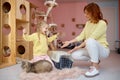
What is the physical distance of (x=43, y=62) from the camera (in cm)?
156

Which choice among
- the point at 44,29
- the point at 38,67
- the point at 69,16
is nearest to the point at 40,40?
the point at 44,29

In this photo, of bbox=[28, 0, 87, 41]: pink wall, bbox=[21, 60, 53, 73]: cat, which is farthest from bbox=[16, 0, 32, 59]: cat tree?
bbox=[28, 0, 87, 41]: pink wall

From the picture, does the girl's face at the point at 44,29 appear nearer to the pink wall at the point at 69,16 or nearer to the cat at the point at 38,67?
the cat at the point at 38,67

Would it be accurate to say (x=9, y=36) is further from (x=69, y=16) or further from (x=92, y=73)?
(x=69, y=16)

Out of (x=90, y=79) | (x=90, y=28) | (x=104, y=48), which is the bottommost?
(x=90, y=79)

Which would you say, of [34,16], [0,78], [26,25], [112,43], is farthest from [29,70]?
[112,43]

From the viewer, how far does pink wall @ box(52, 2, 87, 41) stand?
5.39 m

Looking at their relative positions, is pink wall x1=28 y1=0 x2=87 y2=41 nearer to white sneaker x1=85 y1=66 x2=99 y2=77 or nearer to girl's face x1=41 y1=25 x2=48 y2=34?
girl's face x1=41 y1=25 x2=48 y2=34

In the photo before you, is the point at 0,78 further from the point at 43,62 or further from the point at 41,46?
the point at 41,46

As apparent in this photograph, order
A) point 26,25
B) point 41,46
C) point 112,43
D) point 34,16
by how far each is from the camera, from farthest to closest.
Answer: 1. point 112,43
2. point 34,16
3. point 26,25
4. point 41,46

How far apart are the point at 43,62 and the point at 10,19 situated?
2.82 ft

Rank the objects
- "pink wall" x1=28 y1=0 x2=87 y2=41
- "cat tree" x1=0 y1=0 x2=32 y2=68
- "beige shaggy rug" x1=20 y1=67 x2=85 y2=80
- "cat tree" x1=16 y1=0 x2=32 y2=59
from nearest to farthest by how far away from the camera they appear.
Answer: "beige shaggy rug" x1=20 y1=67 x2=85 y2=80 < "cat tree" x1=0 y1=0 x2=32 y2=68 < "cat tree" x1=16 y1=0 x2=32 y2=59 < "pink wall" x1=28 y1=0 x2=87 y2=41

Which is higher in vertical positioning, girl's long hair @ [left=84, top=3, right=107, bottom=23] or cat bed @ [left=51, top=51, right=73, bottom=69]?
girl's long hair @ [left=84, top=3, right=107, bottom=23]

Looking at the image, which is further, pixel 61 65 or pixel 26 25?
pixel 26 25
